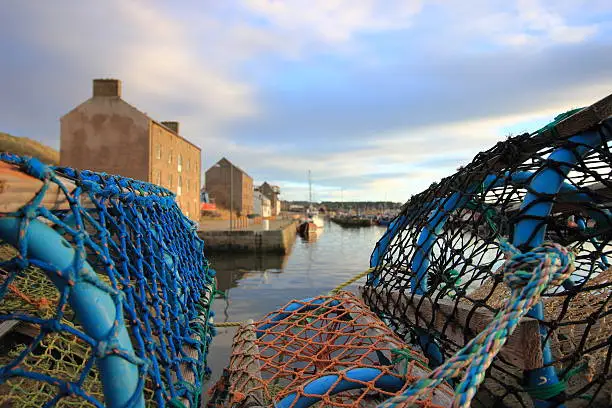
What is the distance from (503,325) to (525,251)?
87 centimetres

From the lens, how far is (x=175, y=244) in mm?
2857

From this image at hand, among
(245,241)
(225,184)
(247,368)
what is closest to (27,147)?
(225,184)

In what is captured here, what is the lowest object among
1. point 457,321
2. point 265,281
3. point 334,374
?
point 265,281

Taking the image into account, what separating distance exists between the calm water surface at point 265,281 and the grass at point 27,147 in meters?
35.2

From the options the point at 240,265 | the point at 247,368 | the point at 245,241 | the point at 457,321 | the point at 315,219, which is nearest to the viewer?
the point at 457,321

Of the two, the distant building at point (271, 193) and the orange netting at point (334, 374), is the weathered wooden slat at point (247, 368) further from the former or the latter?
the distant building at point (271, 193)

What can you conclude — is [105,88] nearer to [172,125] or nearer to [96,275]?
[172,125]

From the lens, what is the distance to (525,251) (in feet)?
5.71

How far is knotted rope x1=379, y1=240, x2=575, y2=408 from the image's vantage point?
3.16 ft

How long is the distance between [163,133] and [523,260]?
2908 centimetres

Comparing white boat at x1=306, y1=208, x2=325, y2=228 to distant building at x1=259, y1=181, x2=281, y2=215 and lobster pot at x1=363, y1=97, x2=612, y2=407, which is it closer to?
distant building at x1=259, y1=181, x2=281, y2=215

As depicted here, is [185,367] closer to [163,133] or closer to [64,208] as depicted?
[64,208]

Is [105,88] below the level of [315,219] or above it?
above

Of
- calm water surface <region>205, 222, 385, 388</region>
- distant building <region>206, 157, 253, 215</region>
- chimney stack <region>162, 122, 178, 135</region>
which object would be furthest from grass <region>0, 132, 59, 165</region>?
calm water surface <region>205, 222, 385, 388</region>
